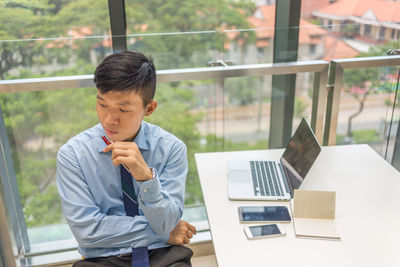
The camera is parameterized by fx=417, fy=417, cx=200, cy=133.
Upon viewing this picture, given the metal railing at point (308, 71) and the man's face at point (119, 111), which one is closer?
the man's face at point (119, 111)

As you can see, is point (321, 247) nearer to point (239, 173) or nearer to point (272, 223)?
point (272, 223)

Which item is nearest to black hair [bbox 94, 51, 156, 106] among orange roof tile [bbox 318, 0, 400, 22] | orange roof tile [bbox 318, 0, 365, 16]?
orange roof tile [bbox 318, 0, 400, 22]

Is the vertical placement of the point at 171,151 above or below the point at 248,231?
above

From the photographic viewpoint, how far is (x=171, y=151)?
4.57 ft

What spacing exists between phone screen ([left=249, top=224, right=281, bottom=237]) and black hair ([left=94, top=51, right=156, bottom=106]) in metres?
0.51

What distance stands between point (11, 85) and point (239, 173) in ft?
3.26

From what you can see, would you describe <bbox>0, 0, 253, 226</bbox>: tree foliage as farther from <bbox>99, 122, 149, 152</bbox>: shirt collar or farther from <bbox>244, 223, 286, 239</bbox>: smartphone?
<bbox>244, 223, 286, 239</bbox>: smartphone

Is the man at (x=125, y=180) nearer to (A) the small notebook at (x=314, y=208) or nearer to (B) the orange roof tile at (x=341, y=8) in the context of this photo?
(A) the small notebook at (x=314, y=208)

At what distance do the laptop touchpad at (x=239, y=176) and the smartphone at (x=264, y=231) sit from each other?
260mm

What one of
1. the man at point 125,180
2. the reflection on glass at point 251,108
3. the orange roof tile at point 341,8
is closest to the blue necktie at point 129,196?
the man at point 125,180

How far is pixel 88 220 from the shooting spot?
1.28 m

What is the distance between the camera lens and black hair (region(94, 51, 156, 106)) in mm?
1214

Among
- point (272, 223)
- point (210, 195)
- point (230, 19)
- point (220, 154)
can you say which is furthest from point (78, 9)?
point (272, 223)

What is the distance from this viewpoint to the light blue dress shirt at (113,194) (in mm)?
1279
